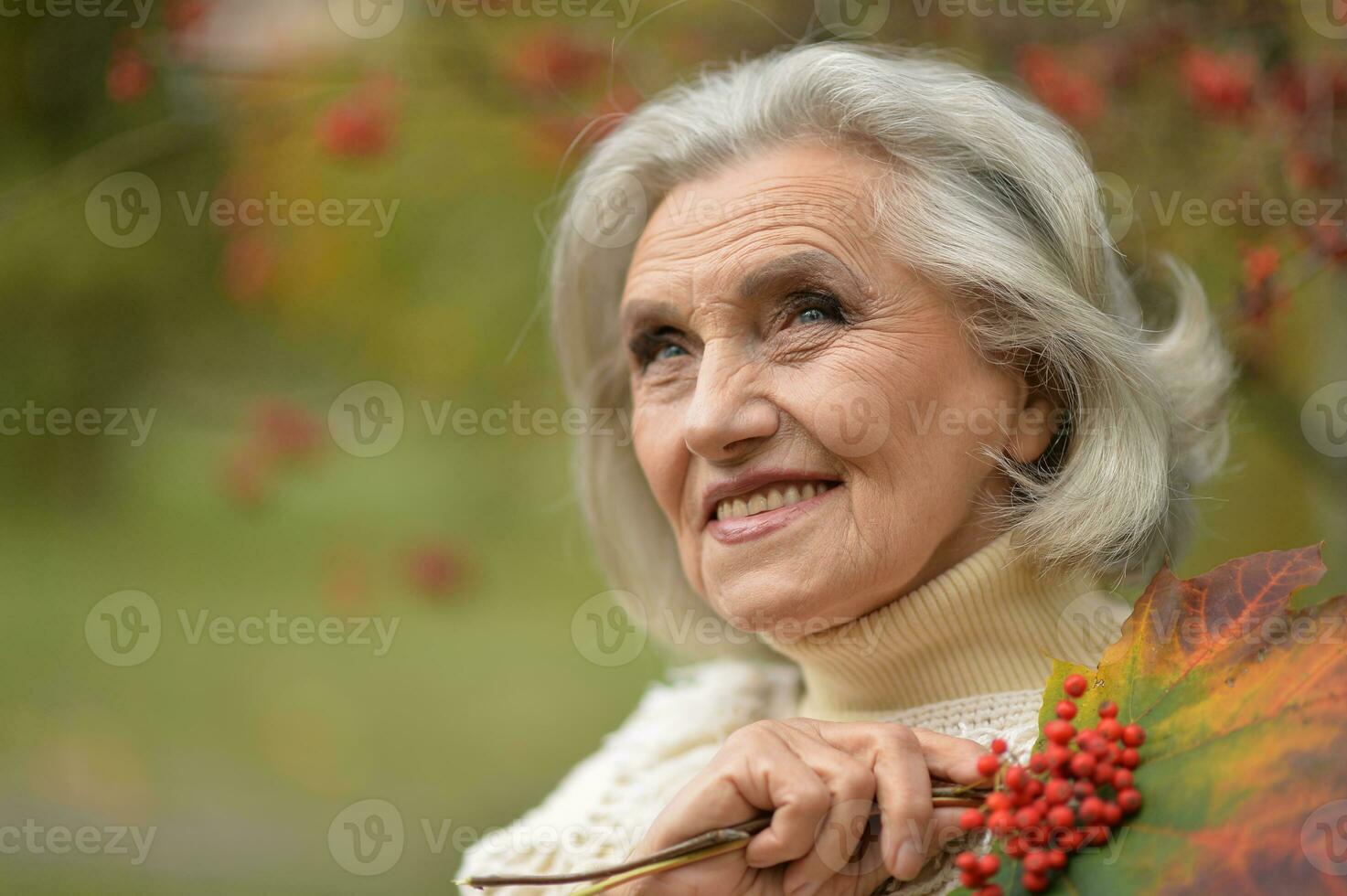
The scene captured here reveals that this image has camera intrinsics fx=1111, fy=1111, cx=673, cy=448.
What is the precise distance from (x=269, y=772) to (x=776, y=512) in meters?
3.58

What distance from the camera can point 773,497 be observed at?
1.54 m

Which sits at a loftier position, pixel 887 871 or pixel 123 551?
pixel 123 551

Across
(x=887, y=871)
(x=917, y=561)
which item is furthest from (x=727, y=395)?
(x=887, y=871)

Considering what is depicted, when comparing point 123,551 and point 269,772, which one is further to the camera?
point 123,551

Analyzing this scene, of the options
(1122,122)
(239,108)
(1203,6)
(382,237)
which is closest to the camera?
(1203,6)

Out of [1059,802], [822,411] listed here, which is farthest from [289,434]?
[1059,802]

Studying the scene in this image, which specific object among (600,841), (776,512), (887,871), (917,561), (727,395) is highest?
(727,395)

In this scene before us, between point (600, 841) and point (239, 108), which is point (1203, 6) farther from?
point (239, 108)

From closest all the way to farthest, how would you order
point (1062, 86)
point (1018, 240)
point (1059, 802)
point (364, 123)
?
point (1059, 802) → point (1018, 240) → point (1062, 86) → point (364, 123)

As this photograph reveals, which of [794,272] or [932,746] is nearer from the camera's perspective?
[932,746]

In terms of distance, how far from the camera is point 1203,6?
2.18 meters

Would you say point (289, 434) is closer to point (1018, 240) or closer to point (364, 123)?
point (364, 123)

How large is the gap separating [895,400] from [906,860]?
59cm

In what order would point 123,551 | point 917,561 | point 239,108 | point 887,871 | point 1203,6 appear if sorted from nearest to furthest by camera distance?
point 887,871 < point 917,561 < point 1203,6 < point 239,108 < point 123,551
